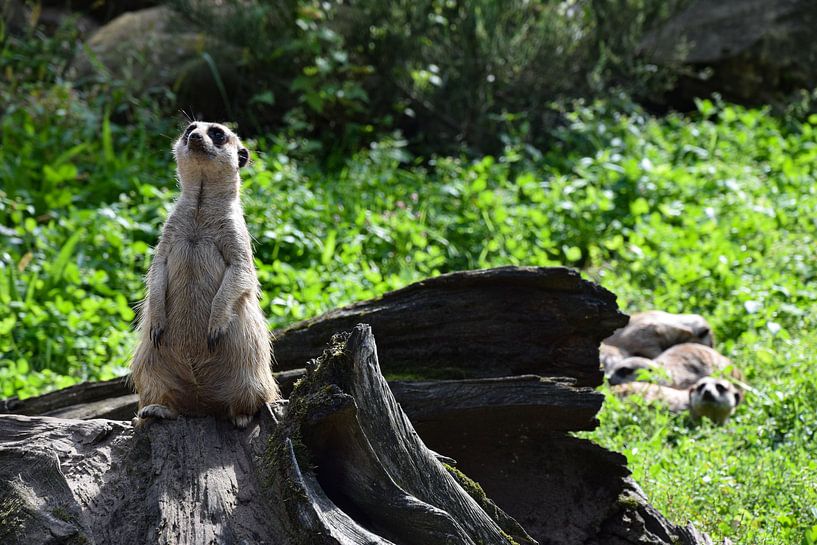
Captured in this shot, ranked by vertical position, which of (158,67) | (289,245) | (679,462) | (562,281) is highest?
(158,67)

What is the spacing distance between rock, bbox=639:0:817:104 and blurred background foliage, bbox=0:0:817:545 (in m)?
0.24

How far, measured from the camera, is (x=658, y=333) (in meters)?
5.87

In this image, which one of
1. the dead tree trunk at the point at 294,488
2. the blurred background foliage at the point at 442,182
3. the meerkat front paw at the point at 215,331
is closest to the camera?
the dead tree trunk at the point at 294,488

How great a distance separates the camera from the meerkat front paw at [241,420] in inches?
127

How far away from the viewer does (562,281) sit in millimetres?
3830

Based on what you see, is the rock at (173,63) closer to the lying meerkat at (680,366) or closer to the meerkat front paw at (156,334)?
the lying meerkat at (680,366)

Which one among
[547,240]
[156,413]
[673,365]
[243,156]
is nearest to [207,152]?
[243,156]

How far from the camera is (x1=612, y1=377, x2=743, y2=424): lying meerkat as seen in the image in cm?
489

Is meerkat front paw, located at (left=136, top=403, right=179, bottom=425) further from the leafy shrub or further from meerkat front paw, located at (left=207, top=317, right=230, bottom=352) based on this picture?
the leafy shrub

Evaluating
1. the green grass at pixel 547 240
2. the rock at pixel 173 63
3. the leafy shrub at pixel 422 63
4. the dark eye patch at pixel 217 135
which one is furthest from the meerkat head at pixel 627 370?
the rock at pixel 173 63

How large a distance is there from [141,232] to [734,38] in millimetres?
6856

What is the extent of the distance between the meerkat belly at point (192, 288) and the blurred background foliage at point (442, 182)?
2010 mm

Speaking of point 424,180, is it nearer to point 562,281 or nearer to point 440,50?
point 440,50

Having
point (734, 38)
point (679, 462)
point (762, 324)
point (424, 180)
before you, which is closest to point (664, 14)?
point (734, 38)
